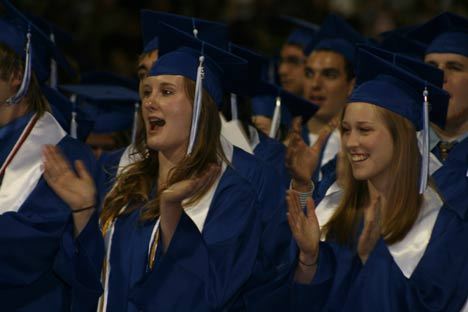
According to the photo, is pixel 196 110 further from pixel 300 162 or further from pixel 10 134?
pixel 10 134

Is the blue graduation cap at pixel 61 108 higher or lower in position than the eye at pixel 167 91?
lower

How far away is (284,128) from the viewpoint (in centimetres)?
667

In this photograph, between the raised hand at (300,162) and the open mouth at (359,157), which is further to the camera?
the raised hand at (300,162)

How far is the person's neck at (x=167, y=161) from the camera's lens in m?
4.76

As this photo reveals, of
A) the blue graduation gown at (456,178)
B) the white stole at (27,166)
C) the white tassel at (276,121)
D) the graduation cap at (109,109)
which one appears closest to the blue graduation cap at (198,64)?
the white stole at (27,166)

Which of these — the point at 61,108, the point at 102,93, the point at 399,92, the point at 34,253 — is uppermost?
the point at 399,92

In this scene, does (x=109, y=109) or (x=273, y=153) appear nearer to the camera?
(x=273, y=153)

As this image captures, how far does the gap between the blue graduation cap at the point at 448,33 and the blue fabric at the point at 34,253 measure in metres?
1.93

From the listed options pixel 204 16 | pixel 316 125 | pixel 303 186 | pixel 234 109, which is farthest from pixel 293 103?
pixel 204 16

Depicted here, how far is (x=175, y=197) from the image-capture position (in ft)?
14.1

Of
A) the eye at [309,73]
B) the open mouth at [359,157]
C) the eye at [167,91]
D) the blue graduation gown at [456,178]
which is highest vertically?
the eye at [167,91]

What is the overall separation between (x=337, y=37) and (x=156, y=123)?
2.79 metres

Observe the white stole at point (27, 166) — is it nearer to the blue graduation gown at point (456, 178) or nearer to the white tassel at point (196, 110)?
the white tassel at point (196, 110)

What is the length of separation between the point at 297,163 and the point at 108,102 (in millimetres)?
2067
